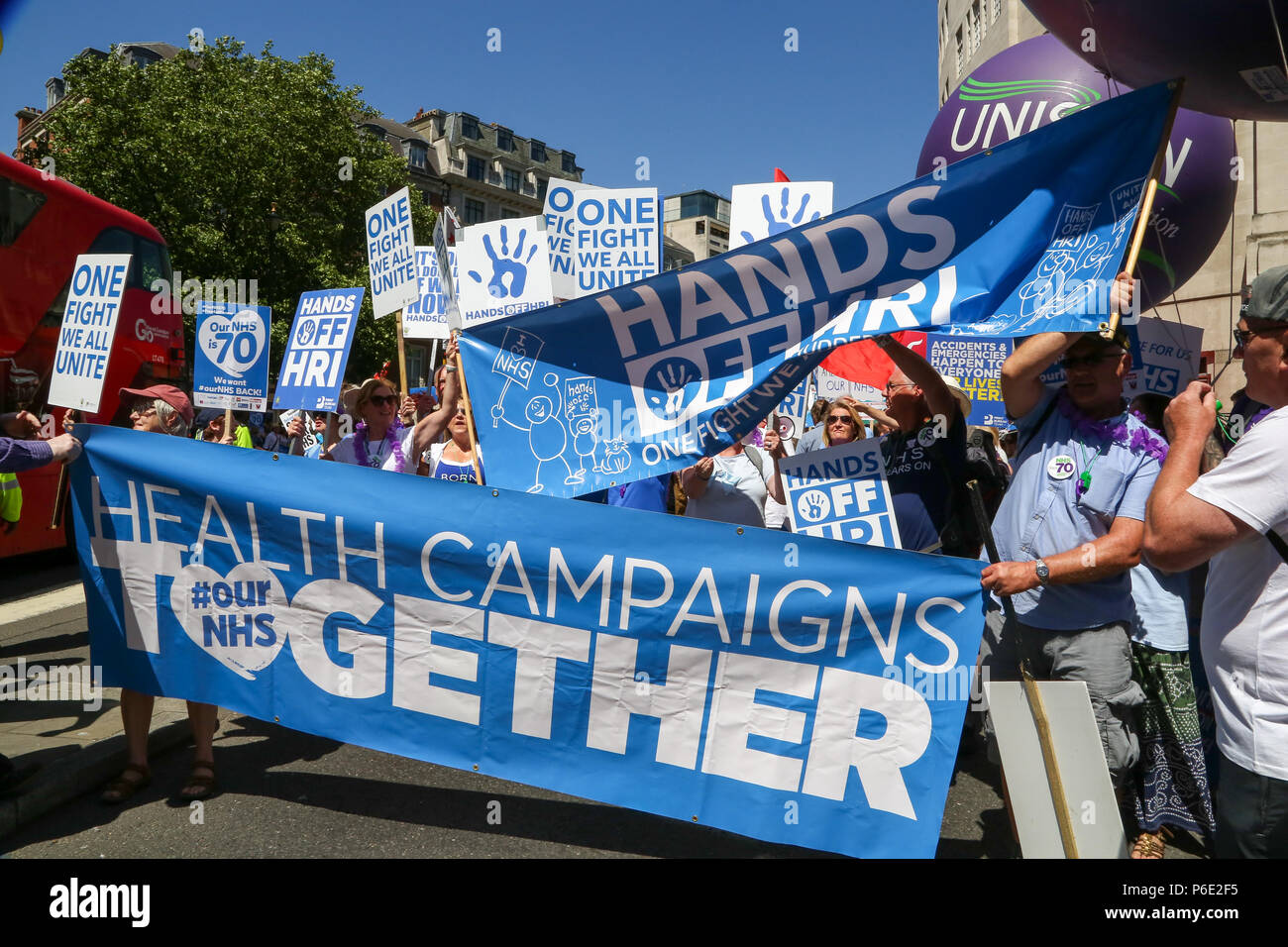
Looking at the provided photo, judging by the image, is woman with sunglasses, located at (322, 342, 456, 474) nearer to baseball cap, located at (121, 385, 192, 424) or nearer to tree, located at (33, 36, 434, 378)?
baseball cap, located at (121, 385, 192, 424)

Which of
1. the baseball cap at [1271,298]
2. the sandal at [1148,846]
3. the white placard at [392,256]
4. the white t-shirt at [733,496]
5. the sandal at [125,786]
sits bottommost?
the sandal at [125,786]

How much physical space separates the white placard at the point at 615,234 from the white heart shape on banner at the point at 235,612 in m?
3.33

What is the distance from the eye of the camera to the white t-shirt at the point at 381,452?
493 centimetres

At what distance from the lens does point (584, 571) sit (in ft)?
10.0

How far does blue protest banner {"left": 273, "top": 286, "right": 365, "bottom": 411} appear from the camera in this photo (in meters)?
6.13

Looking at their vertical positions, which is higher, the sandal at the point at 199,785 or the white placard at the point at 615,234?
the white placard at the point at 615,234

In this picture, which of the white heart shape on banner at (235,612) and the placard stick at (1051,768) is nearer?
the placard stick at (1051,768)

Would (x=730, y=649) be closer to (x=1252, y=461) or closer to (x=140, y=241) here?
(x=1252, y=461)

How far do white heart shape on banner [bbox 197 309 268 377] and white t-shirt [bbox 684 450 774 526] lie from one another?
3.78m

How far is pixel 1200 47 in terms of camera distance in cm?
320

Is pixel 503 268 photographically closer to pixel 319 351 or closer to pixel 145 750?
pixel 319 351

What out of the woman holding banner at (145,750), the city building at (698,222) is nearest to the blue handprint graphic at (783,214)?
the woman holding banner at (145,750)

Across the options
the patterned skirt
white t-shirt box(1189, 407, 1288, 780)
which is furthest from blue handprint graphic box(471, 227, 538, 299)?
white t-shirt box(1189, 407, 1288, 780)

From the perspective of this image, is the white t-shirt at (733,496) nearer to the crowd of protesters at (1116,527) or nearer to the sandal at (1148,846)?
the crowd of protesters at (1116,527)
